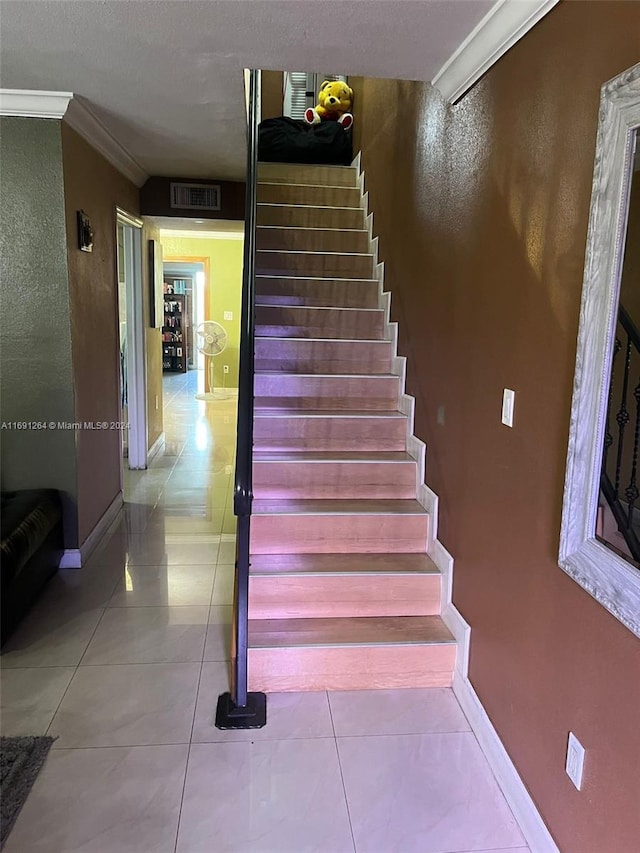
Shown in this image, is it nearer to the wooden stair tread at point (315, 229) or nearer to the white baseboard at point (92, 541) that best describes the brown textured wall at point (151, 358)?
the wooden stair tread at point (315, 229)

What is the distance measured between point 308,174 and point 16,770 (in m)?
4.53

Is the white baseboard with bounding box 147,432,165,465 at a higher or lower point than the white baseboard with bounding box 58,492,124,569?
higher

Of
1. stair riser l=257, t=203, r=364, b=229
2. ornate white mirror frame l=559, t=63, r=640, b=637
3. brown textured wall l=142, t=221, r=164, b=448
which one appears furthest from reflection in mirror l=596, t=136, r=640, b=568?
brown textured wall l=142, t=221, r=164, b=448

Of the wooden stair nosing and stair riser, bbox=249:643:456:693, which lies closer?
stair riser, bbox=249:643:456:693

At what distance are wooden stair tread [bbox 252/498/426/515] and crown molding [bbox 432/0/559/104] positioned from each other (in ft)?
5.80

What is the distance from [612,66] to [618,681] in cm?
136

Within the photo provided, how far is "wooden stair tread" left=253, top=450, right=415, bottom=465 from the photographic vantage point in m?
2.95

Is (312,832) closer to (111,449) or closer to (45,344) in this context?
(45,344)

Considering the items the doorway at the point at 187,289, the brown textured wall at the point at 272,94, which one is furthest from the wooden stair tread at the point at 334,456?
the doorway at the point at 187,289

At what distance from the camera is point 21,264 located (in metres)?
2.91

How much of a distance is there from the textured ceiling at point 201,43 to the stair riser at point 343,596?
2.01m

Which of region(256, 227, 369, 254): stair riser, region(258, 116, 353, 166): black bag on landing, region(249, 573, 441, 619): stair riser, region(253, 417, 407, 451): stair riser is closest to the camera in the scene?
region(249, 573, 441, 619): stair riser

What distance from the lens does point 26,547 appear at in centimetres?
260

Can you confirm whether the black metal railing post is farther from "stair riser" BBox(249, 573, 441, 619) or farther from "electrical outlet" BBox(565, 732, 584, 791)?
"electrical outlet" BBox(565, 732, 584, 791)
